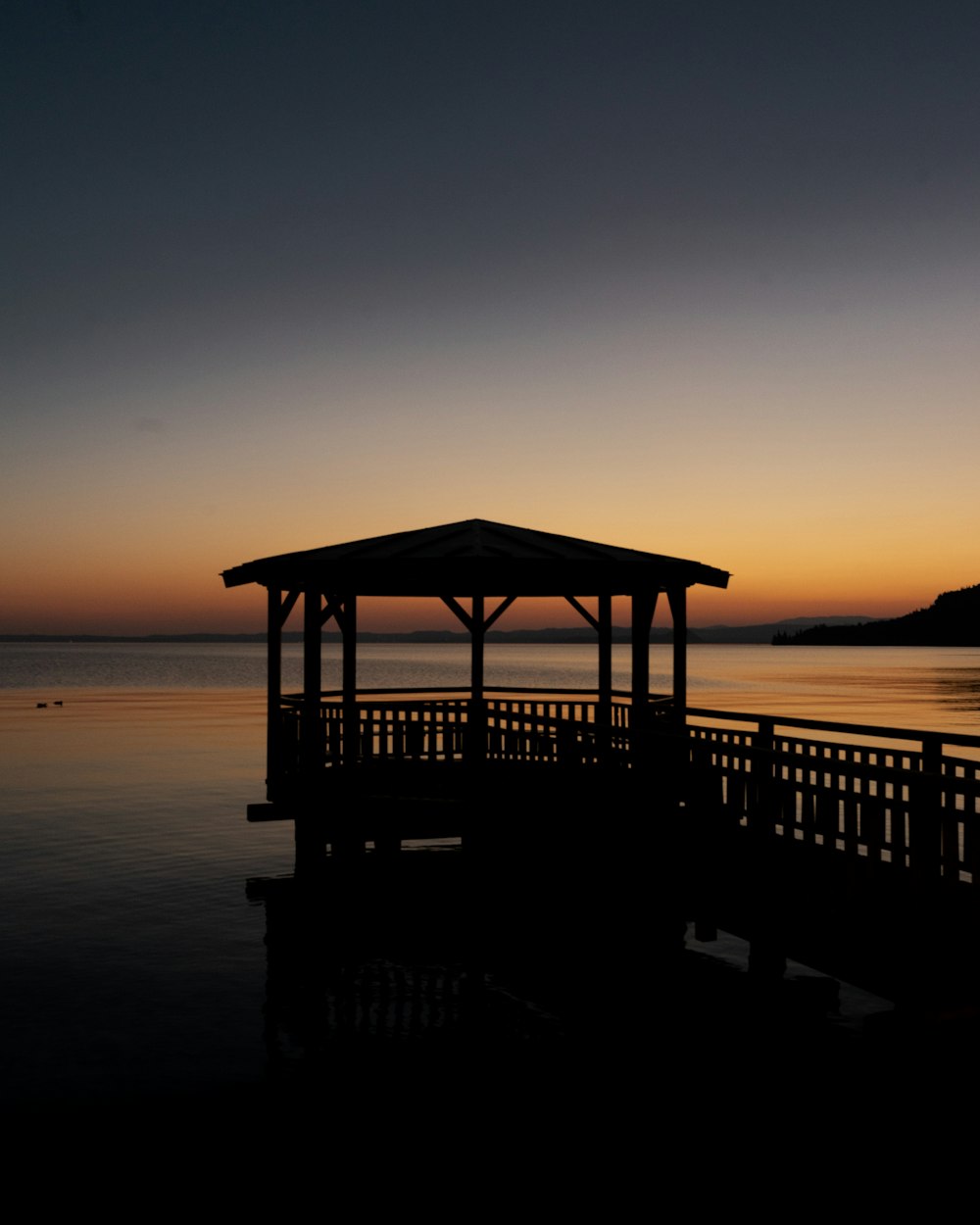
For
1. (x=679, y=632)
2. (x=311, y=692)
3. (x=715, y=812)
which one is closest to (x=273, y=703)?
(x=311, y=692)

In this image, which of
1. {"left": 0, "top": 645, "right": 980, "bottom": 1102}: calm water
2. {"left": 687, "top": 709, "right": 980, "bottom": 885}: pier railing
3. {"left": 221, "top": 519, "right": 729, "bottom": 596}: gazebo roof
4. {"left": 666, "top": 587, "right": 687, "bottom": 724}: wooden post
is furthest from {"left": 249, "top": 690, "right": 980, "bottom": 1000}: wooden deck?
{"left": 0, "top": 645, "right": 980, "bottom": 1102}: calm water

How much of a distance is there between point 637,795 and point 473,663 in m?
3.45

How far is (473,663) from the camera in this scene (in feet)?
51.6

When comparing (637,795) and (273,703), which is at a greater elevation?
(273,703)

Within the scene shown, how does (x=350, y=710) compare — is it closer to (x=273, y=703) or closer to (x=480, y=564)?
(x=273, y=703)

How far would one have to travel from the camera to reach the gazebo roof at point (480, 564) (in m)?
14.2

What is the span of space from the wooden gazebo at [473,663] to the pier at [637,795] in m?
0.04

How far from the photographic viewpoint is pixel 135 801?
27594 millimetres

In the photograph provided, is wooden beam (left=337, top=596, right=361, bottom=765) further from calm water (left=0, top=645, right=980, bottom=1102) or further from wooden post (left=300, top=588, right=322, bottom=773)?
calm water (left=0, top=645, right=980, bottom=1102)

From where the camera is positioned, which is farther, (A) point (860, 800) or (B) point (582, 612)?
(B) point (582, 612)

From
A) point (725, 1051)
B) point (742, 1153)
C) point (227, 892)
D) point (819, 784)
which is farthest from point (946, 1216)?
point (227, 892)

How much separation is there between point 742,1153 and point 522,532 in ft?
32.3

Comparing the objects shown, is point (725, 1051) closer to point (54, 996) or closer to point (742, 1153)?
point (742, 1153)

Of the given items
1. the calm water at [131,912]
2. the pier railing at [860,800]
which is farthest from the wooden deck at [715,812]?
the calm water at [131,912]
